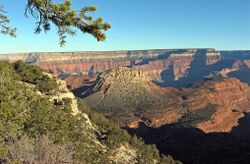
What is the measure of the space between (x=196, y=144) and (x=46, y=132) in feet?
187

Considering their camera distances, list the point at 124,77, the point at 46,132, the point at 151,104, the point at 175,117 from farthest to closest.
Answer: the point at 124,77
the point at 151,104
the point at 175,117
the point at 46,132

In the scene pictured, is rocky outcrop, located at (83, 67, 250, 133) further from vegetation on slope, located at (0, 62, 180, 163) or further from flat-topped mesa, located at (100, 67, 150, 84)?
vegetation on slope, located at (0, 62, 180, 163)

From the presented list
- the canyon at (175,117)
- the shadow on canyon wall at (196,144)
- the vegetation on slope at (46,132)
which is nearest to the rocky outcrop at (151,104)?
the canyon at (175,117)

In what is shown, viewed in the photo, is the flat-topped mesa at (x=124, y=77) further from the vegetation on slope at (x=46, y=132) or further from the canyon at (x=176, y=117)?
the vegetation on slope at (x=46, y=132)

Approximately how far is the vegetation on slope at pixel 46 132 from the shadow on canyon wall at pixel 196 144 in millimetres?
23597

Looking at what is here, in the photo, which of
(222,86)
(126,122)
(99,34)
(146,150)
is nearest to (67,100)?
(146,150)

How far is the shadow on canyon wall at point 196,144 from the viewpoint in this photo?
6856 cm

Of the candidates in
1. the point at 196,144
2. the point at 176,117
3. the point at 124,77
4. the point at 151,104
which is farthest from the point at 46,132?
the point at 124,77

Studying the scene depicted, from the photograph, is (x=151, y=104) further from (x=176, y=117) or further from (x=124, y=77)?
(x=124, y=77)

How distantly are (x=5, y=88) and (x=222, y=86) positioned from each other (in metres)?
173

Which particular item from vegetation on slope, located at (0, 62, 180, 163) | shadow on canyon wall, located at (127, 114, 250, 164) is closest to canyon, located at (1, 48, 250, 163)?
shadow on canyon wall, located at (127, 114, 250, 164)

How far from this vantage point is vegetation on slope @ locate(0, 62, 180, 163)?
22.3 metres

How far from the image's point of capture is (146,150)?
4622 cm

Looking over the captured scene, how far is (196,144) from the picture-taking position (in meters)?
82.6
